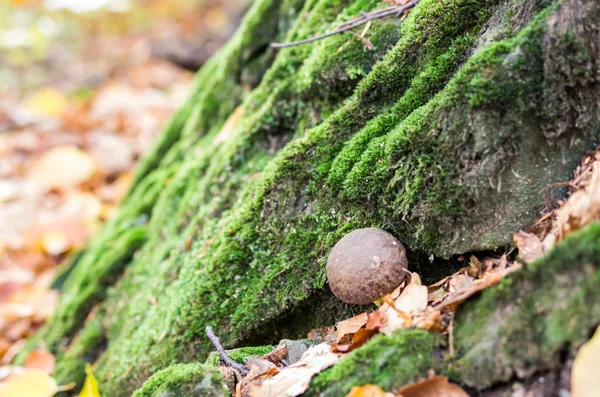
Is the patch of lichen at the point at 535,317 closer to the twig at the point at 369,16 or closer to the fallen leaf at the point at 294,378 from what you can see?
the fallen leaf at the point at 294,378

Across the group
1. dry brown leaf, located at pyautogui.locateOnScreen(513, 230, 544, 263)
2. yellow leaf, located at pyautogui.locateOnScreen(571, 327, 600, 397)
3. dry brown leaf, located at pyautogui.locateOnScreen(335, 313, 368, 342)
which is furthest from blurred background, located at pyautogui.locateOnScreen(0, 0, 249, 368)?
yellow leaf, located at pyautogui.locateOnScreen(571, 327, 600, 397)

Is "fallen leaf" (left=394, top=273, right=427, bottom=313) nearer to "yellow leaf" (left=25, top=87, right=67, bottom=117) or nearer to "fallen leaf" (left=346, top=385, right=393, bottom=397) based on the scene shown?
"fallen leaf" (left=346, top=385, right=393, bottom=397)

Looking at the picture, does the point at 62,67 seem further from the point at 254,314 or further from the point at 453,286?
the point at 453,286

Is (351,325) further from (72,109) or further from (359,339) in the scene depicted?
(72,109)

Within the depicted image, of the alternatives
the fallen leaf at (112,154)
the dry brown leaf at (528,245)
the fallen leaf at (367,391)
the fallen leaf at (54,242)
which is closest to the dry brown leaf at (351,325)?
the fallen leaf at (367,391)

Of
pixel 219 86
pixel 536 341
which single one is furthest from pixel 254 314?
pixel 219 86

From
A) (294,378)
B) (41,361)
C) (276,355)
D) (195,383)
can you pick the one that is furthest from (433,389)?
(41,361)
